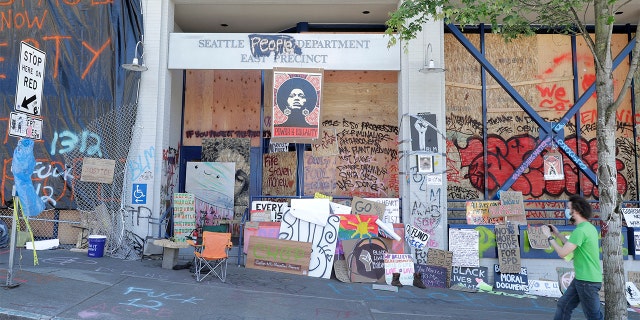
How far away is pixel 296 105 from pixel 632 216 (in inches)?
303

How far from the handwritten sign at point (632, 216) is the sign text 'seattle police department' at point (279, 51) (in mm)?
5905

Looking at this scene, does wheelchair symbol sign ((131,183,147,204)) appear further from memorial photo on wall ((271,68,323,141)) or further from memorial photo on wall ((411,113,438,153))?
memorial photo on wall ((411,113,438,153))

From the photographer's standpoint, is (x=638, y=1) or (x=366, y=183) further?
(x=366, y=183)

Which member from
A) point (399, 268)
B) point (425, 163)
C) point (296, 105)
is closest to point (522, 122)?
point (425, 163)

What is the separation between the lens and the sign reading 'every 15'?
6.18 meters

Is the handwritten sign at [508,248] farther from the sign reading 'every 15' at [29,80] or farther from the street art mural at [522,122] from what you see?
the sign reading 'every 15' at [29,80]

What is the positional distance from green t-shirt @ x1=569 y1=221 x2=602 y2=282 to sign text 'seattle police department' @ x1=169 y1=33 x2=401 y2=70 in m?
5.90

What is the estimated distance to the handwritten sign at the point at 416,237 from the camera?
30.0 ft

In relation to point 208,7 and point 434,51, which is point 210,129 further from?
point 434,51

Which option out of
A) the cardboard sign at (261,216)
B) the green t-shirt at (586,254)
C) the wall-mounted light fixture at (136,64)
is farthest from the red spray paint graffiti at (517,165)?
the wall-mounted light fixture at (136,64)

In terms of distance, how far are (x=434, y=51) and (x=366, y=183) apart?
362 centimetres

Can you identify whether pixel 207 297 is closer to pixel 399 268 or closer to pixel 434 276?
pixel 399 268

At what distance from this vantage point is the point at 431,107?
978cm

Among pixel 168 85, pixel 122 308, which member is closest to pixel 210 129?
pixel 168 85
